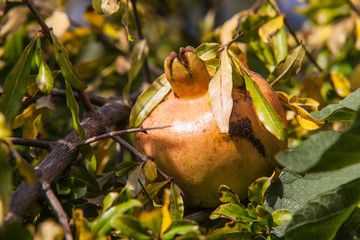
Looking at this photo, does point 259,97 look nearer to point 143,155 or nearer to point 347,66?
point 143,155

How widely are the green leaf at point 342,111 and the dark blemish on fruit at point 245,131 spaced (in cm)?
12

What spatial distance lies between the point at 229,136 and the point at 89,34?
77cm

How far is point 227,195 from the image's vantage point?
68 cm

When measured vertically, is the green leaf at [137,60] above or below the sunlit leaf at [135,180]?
above

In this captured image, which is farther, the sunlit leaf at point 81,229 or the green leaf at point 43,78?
the green leaf at point 43,78

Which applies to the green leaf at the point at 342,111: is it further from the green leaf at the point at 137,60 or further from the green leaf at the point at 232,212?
the green leaf at the point at 137,60

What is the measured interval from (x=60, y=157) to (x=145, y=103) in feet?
0.63

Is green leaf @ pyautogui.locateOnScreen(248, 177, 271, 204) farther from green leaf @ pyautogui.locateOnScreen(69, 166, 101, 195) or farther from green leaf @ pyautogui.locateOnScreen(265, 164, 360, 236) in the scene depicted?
green leaf @ pyautogui.locateOnScreen(69, 166, 101, 195)

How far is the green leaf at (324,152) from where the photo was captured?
506 mm

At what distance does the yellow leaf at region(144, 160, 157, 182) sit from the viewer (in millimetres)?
688

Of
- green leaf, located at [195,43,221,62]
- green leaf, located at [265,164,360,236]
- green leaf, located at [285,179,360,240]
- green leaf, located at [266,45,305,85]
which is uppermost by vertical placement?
green leaf, located at [195,43,221,62]

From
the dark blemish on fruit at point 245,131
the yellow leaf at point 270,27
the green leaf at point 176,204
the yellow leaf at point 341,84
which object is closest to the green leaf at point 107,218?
the green leaf at point 176,204

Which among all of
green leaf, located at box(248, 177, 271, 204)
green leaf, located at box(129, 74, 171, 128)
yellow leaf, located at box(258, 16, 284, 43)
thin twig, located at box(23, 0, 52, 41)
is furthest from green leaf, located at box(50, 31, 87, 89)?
yellow leaf, located at box(258, 16, 284, 43)

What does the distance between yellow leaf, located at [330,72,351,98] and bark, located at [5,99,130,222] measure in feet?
1.76
